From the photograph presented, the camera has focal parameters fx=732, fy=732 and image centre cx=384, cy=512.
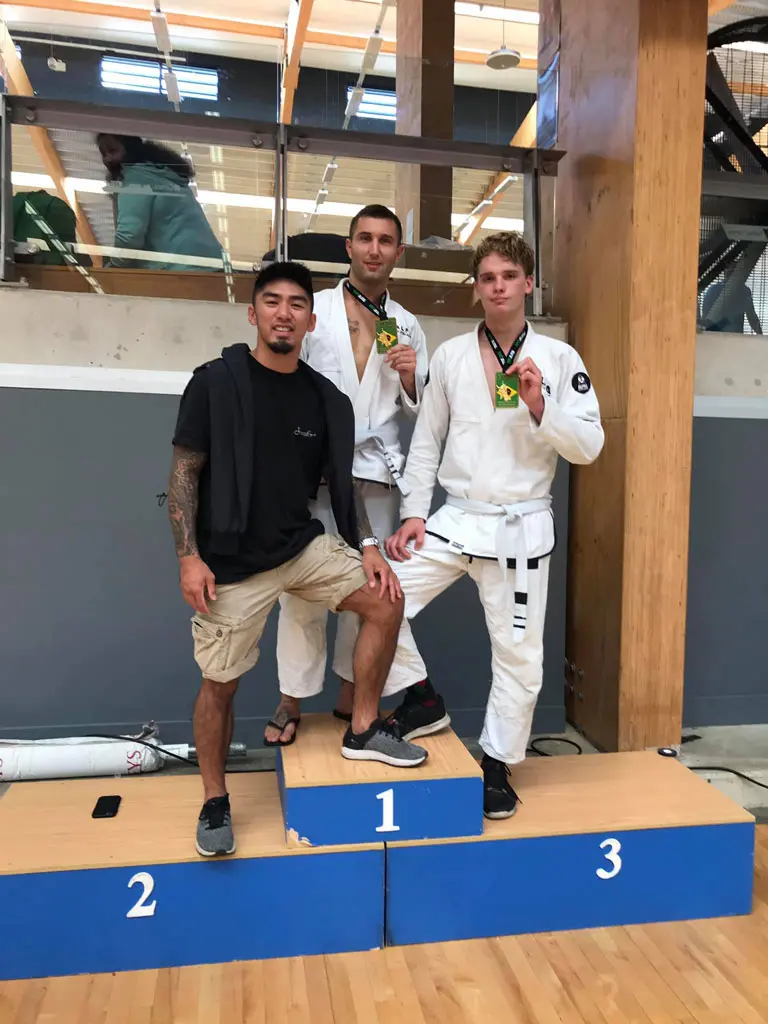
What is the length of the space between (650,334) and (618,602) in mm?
1032

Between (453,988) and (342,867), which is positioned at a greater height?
(342,867)

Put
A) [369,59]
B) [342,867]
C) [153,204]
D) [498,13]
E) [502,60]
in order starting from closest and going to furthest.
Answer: [342,867]
[153,204]
[369,59]
[502,60]
[498,13]

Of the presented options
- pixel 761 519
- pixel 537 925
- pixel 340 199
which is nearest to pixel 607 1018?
pixel 537 925

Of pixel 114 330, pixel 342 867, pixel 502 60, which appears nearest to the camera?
pixel 342 867

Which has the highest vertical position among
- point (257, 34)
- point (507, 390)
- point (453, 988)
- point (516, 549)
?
point (257, 34)

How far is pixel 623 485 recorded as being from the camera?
9.25 feet

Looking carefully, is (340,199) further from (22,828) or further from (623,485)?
(22,828)

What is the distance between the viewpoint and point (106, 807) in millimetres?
2088

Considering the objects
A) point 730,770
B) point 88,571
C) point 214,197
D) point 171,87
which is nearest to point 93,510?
point 88,571

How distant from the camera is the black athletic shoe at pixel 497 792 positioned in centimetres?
205

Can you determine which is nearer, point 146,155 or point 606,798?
point 606,798

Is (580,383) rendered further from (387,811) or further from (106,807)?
(106,807)

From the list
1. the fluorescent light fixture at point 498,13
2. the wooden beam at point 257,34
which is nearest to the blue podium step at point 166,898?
the wooden beam at point 257,34

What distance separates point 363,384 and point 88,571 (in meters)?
1.39
